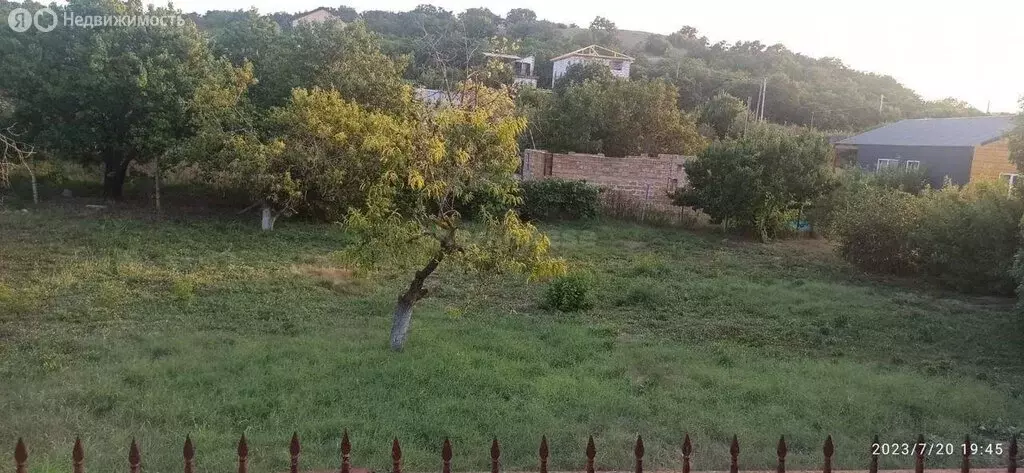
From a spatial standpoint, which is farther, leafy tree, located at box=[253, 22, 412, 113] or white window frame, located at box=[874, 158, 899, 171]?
white window frame, located at box=[874, 158, 899, 171]

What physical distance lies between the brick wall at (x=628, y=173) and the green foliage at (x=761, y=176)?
6.93ft

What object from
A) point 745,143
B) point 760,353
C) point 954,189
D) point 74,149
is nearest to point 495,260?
point 760,353

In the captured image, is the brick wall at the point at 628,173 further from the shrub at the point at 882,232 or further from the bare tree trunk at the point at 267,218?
the bare tree trunk at the point at 267,218

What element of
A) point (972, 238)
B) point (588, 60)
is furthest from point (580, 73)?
point (972, 238)

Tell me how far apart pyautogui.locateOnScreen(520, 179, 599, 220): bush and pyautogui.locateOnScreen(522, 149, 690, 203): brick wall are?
1214mm

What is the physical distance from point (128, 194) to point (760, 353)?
60.1ft

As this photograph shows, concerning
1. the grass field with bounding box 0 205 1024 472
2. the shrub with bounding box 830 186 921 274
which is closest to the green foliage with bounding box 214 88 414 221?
the grass field with bounding box 0 205 1024 472

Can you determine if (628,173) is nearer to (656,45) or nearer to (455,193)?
(455,193)

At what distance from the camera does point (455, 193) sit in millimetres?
7555

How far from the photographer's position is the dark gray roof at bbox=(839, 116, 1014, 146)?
2256 centimetres

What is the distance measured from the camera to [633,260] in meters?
14.5

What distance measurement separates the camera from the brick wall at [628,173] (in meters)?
21.4

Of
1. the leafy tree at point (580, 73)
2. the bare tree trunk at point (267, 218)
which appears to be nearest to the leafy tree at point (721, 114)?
the leafy tree at point (580, 73)

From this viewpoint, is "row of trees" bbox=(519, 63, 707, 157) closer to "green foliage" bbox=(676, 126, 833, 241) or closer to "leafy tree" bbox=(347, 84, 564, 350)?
"green foliage" bbox=(676, 126, 833, 241)
